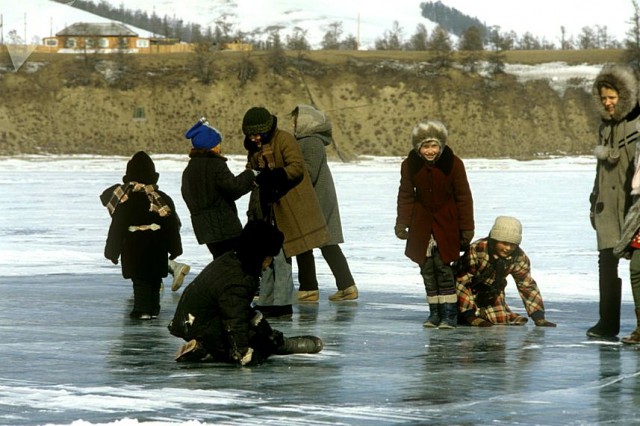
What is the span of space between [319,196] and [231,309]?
12.5ft

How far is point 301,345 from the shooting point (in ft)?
27.0

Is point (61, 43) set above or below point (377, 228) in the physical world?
above

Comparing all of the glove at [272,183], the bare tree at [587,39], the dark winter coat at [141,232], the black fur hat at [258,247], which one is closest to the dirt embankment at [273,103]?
the bare tree at [587,39]

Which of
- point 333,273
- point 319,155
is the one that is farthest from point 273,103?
point 319,155

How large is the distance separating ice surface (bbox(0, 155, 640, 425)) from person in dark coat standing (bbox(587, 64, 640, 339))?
0.44 meters

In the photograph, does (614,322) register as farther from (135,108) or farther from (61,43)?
(61,43)

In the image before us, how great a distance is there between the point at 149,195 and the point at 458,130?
98848 mm

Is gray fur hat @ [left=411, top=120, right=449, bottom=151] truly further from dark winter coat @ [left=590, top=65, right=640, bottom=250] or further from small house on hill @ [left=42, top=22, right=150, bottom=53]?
small house on hill @ [left=42, top=22, right=150, bottom=53]

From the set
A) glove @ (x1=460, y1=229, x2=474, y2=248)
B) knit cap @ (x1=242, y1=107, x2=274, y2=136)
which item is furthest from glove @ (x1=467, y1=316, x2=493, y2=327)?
knit cap @ (x1=242, y1=107, x2=274, y2=136)

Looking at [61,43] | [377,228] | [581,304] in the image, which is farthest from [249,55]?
[581,304]

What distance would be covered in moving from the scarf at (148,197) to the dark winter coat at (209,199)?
708mm

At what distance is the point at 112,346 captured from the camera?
28.3ft

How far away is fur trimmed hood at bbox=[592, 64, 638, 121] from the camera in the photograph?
28.3ft

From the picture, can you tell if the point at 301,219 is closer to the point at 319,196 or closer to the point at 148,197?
the point at 319,196
